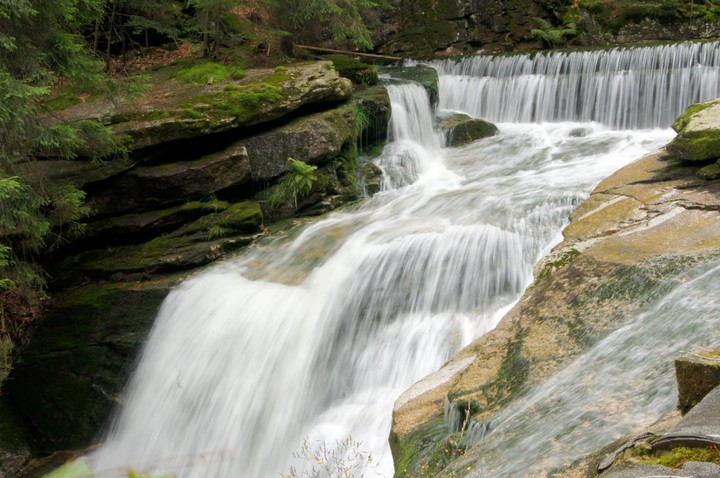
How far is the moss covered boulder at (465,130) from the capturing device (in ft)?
42.5

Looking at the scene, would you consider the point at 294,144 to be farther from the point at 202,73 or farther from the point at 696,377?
the point at 696,377

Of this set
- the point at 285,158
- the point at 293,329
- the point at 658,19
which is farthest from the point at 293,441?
the point at 658,19

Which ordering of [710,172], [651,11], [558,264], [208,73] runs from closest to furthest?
[558,264]
[710,172]
[208,73]
[651,11]

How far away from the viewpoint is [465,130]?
512 inches

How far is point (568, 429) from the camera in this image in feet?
10.7

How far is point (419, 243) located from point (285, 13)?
6531 mm

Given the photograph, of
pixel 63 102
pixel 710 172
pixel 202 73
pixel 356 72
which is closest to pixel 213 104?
pixel 202 73

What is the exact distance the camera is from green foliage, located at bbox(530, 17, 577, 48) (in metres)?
16.2

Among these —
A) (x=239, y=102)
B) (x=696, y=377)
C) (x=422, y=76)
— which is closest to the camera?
(x=696, y=377)

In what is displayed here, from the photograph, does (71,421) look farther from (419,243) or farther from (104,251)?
(419,243)

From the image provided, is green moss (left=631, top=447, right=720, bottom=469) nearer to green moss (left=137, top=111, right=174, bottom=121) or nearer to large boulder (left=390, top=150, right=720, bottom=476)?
large boulder (left=390, top=150, right=720, bottom=476)

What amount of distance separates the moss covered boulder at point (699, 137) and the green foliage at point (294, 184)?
4.91 m

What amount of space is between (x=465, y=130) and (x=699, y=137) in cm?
666

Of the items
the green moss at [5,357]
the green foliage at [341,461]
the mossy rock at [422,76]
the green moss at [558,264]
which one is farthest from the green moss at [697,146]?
the green moss at [5,357]
